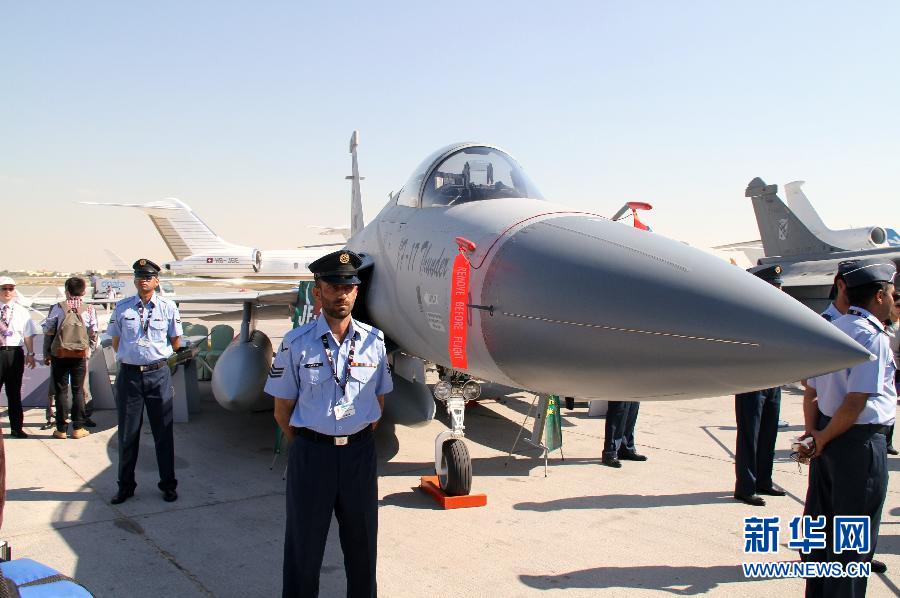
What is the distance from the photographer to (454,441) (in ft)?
17.4

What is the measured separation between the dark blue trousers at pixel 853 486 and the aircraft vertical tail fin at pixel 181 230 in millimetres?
35814

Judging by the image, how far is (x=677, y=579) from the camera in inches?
158

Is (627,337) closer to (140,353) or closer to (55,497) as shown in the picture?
(140,353)

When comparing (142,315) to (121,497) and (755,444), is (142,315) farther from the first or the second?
(755,444)

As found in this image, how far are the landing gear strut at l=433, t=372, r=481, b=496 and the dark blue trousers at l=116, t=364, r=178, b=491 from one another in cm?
234

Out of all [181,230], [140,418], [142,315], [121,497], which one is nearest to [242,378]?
[140,418]

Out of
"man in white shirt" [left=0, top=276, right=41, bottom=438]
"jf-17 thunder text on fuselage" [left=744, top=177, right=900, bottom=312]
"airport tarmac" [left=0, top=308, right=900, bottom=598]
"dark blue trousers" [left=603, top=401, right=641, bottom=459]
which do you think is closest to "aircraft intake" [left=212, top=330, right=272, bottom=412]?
"airport tarmac" [left=0, top=308, right=900, bottom=598]

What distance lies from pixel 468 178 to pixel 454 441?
219 cm

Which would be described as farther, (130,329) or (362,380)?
(130,329)

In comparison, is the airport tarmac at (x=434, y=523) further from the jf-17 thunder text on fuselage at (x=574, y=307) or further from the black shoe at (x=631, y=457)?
the jf-17 thunder text on fuselage at (x=574, y=307)

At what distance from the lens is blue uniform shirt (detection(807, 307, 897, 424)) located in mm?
3223

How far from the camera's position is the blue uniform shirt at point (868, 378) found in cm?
322

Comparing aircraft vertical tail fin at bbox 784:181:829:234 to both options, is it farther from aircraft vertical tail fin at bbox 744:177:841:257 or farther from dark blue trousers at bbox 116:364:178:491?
dark blue trousers at bbox 116:364:178:491

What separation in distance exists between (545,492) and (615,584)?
1.82 m
